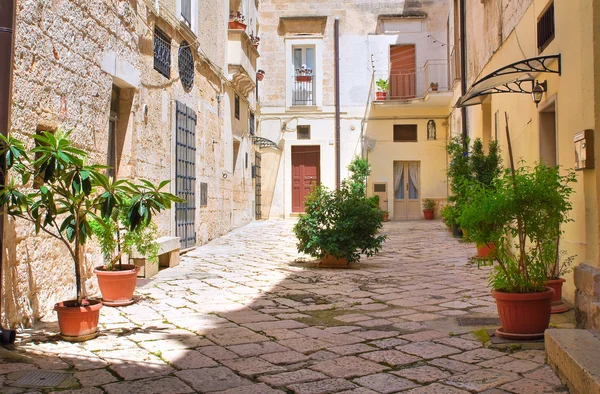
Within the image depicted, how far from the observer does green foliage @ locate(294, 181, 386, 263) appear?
8.31 meters

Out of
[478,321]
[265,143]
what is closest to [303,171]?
[265,143]

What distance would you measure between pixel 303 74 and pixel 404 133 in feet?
12.9

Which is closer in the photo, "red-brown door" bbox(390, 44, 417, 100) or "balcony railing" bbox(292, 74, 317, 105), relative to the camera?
"red-brown door" bbox(390, 44, 417, 100)

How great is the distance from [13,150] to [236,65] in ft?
31.1

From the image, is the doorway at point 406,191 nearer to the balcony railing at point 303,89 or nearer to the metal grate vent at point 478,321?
the balcony railing at point 303,89

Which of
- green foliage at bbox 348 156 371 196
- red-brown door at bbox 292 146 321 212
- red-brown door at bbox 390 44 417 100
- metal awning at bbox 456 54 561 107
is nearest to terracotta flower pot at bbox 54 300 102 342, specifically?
metal awning at bbox 456 54 561 107

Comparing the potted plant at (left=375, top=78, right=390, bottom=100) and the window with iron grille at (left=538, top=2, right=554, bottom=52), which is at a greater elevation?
the potted plant at (left=375, top=78, right=390, bottom=100)

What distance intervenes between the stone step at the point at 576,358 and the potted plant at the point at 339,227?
4.73 meters

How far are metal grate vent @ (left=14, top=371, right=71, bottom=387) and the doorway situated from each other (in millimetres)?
16628

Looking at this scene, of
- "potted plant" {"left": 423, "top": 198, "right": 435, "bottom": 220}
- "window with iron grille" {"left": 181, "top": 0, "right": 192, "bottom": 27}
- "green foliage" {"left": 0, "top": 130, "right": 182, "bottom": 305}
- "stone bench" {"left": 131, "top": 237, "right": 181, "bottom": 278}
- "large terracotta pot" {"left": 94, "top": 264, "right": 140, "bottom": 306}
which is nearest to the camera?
"green foliage" {"left": 0, "top": 130, "right": 182, "bottom": 305}

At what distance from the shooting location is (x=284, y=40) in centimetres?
1981

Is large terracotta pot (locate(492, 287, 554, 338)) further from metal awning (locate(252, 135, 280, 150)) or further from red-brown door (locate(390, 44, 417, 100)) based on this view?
red-brown door (locate(390, 44, 417, 100))

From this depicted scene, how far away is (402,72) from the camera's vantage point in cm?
1961

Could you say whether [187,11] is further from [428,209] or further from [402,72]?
[428,209]
